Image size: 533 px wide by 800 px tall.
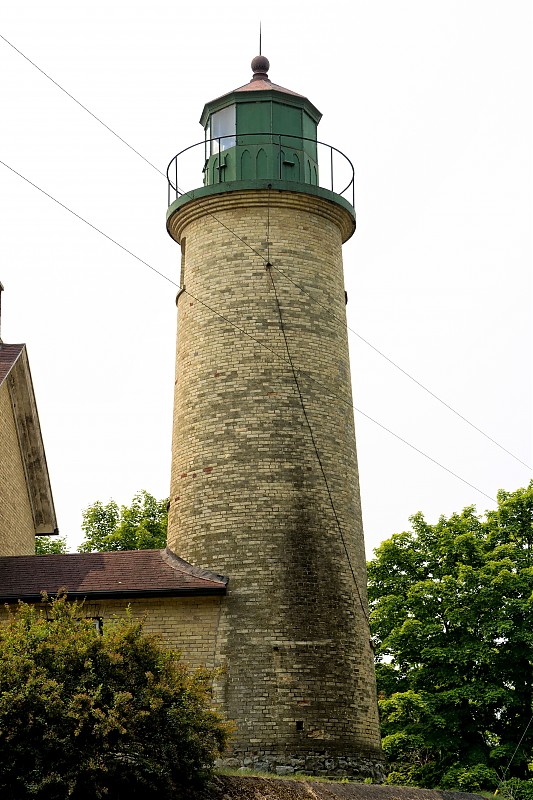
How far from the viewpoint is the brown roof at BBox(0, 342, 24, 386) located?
25.6 metres

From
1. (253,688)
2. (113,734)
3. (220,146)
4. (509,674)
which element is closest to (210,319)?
(220,146)

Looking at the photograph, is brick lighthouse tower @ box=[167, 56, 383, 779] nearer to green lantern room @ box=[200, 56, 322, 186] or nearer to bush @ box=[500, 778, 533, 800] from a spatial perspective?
green lantern room @ box=[200, 56, 322, 186]

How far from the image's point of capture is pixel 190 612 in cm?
2164

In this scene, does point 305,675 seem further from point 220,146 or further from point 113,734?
point 220,146

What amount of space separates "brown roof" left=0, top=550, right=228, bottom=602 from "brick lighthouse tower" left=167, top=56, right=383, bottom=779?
472 mm

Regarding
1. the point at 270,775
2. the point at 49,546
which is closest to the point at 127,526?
the point at 49,546

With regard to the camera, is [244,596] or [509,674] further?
[509,674]

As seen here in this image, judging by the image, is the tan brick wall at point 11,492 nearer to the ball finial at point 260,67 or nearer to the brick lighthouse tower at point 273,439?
the brick lighthouse tower at point 273,439

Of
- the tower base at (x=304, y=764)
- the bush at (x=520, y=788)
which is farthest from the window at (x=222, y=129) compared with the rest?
the bush at (x=520, y=788)

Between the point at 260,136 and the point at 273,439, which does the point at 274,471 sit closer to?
the point at 273,439

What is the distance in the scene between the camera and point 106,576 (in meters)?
22.3

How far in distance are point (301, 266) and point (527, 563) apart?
1117 centimetres

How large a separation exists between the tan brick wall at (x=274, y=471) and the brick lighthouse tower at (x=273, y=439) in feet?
0.09

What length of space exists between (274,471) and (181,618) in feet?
11.2
